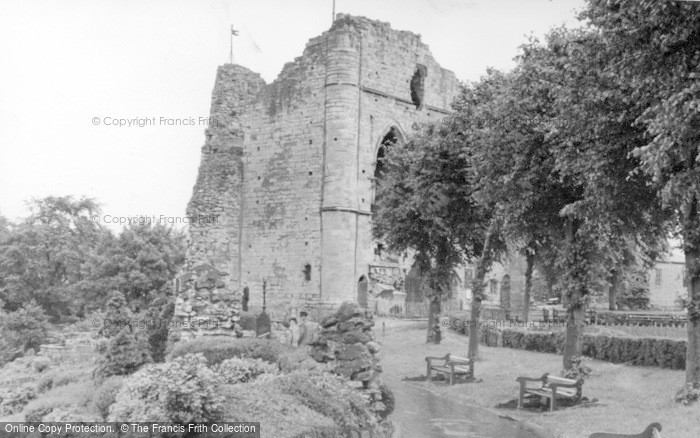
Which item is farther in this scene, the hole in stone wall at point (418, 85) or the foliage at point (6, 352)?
the hole in stone wall at point (418, 85)

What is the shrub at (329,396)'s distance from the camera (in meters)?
11.9

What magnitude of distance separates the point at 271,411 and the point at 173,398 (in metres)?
1.54

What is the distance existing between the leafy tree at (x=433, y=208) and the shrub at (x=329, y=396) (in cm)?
1630

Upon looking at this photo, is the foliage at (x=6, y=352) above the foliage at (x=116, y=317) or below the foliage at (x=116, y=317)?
below

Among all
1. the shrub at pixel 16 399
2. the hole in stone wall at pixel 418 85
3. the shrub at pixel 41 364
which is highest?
the hole in stone wall at pixel 418 85

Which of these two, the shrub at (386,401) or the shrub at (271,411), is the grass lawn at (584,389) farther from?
the shrub at (271,411)

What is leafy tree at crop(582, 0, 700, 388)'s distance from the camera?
531 inches

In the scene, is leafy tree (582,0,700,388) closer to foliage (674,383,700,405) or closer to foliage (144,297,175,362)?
foliage (674,383,700,405)

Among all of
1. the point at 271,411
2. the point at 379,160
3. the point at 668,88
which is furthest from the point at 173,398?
the point at 379,160

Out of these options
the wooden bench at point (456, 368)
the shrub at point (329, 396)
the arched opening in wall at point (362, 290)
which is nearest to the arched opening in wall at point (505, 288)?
the arched opening in wall at point (362, 290)

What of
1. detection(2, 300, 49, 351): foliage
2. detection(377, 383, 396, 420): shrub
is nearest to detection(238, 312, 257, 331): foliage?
detection(377, 383, 396, 420): shrub

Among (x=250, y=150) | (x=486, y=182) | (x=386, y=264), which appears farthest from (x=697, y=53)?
(x=250, y=150)

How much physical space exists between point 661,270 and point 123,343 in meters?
54.3

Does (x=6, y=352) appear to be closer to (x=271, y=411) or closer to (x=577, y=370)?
(x=577, y=370)
